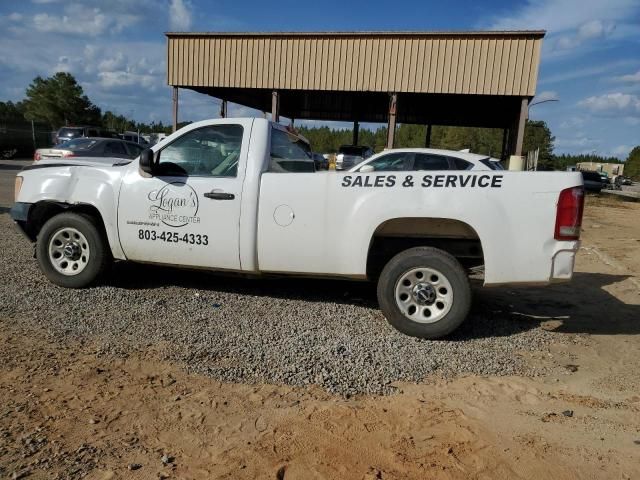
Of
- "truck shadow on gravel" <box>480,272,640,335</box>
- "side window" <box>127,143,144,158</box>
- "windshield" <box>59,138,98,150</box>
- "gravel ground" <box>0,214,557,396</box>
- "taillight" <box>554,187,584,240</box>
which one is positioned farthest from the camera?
"side window" <box>127,143,144,158</box>

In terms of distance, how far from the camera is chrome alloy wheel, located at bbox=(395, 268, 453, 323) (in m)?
4.71

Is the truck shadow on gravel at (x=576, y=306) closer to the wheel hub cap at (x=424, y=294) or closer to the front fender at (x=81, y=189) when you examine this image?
the wheel hub cap at (x=424, y=294)

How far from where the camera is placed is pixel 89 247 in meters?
5.49

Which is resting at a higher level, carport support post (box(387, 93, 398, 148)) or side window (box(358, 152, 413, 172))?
carport support post (box(387, 93, 398, 148))

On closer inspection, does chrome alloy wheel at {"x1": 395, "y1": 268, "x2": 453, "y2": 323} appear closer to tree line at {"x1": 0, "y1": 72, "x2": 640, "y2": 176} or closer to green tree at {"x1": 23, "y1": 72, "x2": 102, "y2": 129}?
tree line at {"x1": 0, "y1": 72, "x2": 640, "y2": 176}

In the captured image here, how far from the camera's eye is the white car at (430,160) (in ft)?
32.3

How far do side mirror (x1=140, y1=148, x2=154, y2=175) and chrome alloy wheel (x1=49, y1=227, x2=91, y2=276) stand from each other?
1.10m

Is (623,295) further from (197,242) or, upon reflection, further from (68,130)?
(68,130)

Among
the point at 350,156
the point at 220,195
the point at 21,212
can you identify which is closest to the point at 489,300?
the point at 220,195

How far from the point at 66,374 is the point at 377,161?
8.26 meters

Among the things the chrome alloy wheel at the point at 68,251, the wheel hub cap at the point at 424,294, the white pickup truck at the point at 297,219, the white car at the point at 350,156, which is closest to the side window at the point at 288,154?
the white pickup truck at the point at 297,219

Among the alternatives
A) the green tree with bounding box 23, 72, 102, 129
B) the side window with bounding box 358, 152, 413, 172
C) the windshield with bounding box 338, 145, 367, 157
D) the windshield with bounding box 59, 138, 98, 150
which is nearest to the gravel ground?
the side window with bounding box 358, 152, 413, 172

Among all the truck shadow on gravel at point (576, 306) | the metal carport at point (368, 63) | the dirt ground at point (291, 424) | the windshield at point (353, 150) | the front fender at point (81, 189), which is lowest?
the dirt ground at point (291, 424)

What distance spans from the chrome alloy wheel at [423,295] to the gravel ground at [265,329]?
0.25 metres
